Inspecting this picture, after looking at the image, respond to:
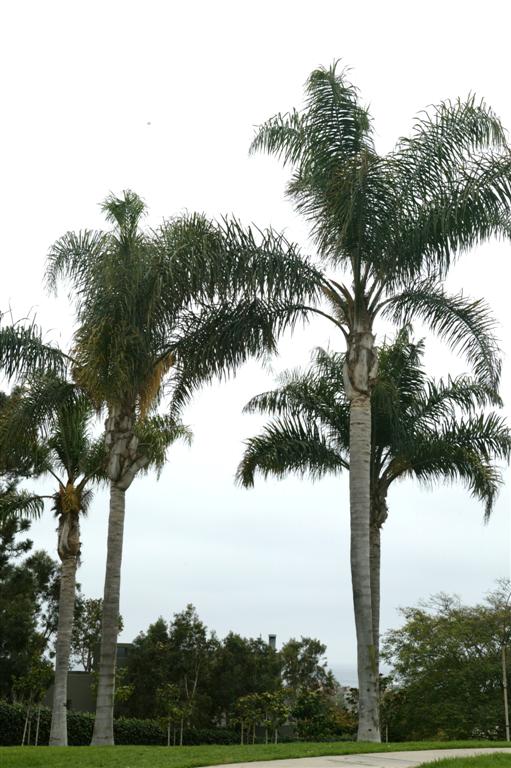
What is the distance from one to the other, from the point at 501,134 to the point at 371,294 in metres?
3.34

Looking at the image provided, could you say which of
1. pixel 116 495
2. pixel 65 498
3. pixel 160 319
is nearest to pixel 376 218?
pixel 160 319

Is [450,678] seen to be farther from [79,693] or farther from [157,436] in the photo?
[79,693]

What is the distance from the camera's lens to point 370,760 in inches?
428

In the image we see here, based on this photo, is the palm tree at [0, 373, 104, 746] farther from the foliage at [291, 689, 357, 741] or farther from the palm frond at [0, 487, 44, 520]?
the foliage at [291, 689, 357, 741]

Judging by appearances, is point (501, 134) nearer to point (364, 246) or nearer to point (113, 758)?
point (364, 246)

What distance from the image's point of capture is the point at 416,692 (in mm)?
25734

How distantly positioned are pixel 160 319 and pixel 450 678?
14.7 metres

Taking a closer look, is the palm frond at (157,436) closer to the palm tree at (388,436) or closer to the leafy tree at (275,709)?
the palm tree at (388,436)

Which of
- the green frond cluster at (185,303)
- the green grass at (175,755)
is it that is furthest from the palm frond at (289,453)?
the green grass at (175,755)

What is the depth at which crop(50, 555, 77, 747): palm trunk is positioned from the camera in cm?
2375

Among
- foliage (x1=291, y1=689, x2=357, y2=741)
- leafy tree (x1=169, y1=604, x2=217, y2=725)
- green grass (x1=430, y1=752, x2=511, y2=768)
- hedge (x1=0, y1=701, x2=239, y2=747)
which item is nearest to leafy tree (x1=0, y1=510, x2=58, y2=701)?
hedge (x1=0, y1=701, x2=239, y2=747)

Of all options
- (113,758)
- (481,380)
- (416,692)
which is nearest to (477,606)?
(416,692)

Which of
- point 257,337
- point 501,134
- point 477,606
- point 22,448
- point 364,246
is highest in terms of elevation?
point 501,134

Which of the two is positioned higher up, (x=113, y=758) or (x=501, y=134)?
(x=501, y=134)
